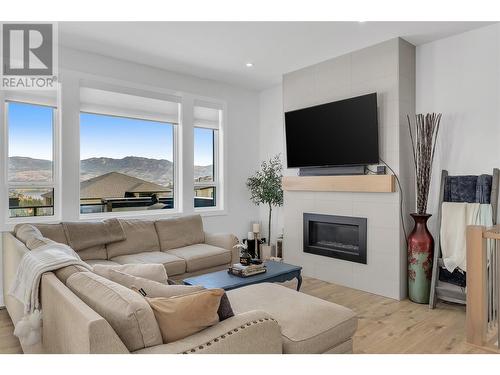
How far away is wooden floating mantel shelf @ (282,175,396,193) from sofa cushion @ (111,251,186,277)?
6.00 ft

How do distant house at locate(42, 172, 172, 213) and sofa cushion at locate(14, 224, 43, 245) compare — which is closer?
sofa cushion at locate(14, 224, 43, 245)

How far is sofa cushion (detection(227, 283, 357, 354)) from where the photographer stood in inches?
71.2

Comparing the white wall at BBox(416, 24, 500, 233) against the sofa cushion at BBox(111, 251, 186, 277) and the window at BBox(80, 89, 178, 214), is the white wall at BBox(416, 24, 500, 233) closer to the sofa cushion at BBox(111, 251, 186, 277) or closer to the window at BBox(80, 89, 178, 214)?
the sofa cushion at BBox(111, 251, 186, 277)

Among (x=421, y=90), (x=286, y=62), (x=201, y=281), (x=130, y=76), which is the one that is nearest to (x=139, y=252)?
(x=201, y=281)

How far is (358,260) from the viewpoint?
3.87 meters

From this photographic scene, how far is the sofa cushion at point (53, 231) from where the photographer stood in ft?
10.7

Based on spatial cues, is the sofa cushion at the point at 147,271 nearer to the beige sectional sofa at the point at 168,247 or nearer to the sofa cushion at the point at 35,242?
the sofa cushion at the point at 35,242

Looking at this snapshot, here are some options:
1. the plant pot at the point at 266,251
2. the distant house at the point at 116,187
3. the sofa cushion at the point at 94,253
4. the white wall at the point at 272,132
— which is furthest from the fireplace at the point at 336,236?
the sofa cushion at the point at 94,253

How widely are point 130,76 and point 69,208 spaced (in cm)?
178

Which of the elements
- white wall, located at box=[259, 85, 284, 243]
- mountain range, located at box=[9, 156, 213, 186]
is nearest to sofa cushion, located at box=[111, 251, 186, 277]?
mountain range, located at box=[9, 156, 213, 186]

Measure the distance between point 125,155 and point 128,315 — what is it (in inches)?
134

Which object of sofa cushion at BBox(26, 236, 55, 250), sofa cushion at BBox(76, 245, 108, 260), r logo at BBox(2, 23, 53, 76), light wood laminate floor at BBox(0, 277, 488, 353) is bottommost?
light wood laminate floor at BBox(0, 277, 488, 353)

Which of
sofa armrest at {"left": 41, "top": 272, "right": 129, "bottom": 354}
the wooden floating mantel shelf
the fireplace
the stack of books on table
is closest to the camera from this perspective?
sofa armrest at {"left": 41, "top": 272, "right": 129, "bottom": 354}

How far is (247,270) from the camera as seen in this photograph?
2.98 m
